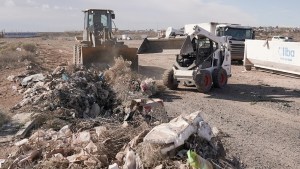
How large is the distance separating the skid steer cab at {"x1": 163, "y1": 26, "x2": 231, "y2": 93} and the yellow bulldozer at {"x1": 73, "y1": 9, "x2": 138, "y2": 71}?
376 cm

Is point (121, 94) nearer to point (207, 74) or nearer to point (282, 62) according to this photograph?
point (207, 74)

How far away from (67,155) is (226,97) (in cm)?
801

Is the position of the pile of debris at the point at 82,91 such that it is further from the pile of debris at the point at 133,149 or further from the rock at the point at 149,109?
the pile of debris at the point at 133,149

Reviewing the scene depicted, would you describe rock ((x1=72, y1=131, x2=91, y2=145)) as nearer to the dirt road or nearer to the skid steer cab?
the dirt road

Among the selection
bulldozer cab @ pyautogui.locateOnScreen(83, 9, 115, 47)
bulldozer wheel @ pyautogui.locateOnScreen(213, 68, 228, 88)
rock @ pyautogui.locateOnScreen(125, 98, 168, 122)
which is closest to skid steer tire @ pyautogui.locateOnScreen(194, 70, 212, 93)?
bulldozer wheel @ pyautogui.locateOnScreen(213, 68, 228, 88)

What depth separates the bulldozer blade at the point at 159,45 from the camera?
13.7 metres

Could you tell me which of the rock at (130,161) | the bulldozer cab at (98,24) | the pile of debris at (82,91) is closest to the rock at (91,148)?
the rock at (130,161)

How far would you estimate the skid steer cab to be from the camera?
13.0m

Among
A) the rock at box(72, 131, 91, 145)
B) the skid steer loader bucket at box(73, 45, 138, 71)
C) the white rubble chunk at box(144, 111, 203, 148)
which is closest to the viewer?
the white rubble chunk at box(144, 111, 203, 148)

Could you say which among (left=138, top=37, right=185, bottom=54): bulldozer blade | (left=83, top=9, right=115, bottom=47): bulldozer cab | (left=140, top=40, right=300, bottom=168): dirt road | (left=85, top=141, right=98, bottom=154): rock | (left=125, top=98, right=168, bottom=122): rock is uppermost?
(left=83, top=9, right=115, bottom=47): bulldozer cab

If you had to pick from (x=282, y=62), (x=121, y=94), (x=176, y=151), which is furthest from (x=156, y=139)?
(x=282, y=62)

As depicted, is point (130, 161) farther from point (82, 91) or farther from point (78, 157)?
point (82, 91)

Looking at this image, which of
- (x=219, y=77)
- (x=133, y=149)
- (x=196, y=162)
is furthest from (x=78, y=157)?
(x=219, y=77)

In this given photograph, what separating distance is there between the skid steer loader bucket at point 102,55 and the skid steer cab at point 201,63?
12.3 ft
